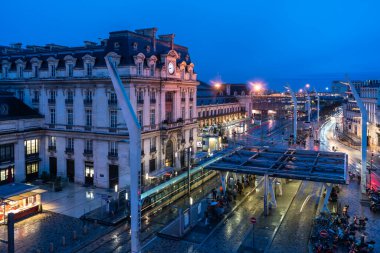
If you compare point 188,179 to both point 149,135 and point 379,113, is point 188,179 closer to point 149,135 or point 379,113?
point 149,135

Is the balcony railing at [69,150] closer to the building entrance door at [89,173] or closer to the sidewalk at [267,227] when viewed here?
the building entrance door at [89,173]

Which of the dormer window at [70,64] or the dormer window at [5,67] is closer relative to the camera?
the dormer window at [70,64]

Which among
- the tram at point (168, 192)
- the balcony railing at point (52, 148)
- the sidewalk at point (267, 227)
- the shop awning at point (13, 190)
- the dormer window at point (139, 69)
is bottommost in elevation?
the sidewalk at point (267, 227)

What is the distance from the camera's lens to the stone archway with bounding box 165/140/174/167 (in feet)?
183

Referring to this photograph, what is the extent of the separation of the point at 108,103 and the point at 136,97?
411cm

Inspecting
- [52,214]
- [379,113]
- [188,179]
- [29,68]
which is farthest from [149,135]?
[379,113]

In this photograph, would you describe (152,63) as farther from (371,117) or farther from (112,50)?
(371,117)

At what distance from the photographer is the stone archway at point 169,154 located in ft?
183

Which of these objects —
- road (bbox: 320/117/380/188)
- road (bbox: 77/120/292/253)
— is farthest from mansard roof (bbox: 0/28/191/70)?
road (bbox: 320/117/380/188)

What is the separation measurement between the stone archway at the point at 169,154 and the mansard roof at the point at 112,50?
41.2 feet

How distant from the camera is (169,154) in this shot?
186ft

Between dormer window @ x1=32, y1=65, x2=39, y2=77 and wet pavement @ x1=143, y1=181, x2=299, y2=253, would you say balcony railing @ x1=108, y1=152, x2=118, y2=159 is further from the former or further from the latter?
dormer window @ x1=32, y1=65, x2=39, y2=77

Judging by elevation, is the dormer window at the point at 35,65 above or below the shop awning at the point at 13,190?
above

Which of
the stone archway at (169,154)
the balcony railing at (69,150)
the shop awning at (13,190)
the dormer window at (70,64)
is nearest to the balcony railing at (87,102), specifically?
the dormer window at (70,64)
